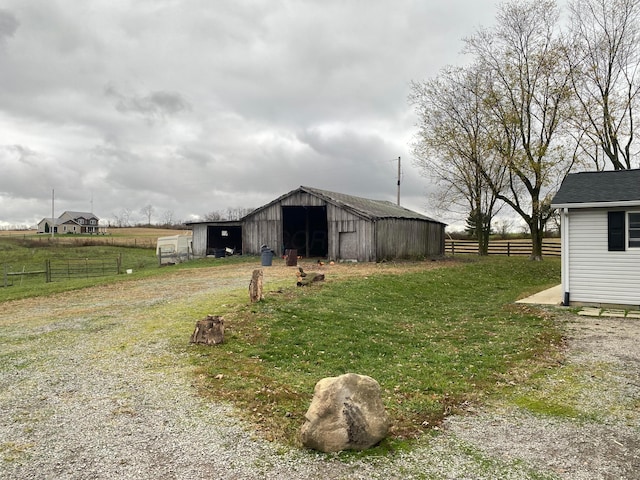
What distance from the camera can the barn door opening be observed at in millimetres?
30594

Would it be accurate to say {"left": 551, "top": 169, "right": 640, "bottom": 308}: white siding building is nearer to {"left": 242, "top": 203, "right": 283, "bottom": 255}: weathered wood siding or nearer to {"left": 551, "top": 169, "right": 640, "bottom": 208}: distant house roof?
{"left": 551, "top": 169, "right": 640, "bottom": 208}: distant house roof

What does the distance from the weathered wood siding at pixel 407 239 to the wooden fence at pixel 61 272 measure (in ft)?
48.9

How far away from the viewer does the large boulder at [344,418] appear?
14.8 ft

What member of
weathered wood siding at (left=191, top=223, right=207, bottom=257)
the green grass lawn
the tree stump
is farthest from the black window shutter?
weathered wood siding at (left=191, top=223, right=207, bottom=257)

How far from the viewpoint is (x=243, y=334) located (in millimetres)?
8891

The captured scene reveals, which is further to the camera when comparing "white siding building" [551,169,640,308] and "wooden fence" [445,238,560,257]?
"wooden fence" [445,238,560,257]

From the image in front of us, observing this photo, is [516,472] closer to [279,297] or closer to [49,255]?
[279,297]

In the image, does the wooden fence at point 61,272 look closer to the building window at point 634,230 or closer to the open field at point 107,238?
the open field at point 107,238

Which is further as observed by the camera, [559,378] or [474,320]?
[474,320]

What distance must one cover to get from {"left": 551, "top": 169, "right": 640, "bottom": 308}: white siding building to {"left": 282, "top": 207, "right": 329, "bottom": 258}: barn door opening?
1880 cm

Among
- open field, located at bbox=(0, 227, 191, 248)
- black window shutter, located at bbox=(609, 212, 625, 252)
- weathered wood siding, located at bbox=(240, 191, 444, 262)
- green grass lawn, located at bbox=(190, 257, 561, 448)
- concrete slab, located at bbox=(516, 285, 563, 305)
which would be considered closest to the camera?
green grass lawn, located at bbox=(190, 257, 561, 448)

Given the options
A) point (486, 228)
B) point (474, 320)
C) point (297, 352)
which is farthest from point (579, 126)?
point (297, 352)

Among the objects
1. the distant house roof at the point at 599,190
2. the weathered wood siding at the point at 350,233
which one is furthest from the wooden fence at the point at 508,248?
the distant house roof at the point at 599,190

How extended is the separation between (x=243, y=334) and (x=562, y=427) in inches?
230
